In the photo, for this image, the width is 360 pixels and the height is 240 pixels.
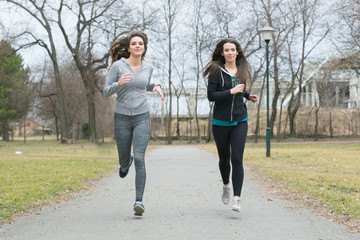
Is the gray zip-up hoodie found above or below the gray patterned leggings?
above

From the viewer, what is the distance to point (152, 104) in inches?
1693

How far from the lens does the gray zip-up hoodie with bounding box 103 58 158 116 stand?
16.2 ft

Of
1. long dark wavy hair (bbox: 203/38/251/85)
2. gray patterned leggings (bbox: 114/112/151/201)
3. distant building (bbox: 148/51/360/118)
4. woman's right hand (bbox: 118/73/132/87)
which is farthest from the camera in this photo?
distant building (bbox: 148/51/360/118)

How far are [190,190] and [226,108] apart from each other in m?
2.45

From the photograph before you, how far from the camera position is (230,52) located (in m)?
5.21

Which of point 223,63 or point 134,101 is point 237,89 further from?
point 134,101

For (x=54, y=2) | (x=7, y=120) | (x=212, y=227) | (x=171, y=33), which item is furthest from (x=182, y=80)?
(x=212, y=227)

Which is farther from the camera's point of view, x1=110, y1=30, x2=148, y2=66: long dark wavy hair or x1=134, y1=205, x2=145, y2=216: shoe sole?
x1=110, y1=30, x2=148, y2=66: long dark wavy hair

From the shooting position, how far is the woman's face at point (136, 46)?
16.5 feet

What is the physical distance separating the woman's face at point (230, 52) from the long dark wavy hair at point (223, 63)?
0.07 m

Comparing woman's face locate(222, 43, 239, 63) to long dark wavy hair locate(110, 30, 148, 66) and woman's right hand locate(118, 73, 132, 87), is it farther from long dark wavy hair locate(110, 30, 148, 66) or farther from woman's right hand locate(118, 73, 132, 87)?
woman's right hand locate(118, 73, 132, 87)

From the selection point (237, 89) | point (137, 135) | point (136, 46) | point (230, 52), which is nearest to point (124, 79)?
point (136, 46)

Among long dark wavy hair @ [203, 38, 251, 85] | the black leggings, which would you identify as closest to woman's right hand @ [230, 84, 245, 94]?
long dark wavy hair @ [203, 38, 251, 85]

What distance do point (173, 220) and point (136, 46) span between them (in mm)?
1976
